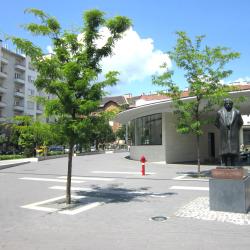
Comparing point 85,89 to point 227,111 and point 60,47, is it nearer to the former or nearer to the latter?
point 60,47

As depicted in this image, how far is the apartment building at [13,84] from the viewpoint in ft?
218

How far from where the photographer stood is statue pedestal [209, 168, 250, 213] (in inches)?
355

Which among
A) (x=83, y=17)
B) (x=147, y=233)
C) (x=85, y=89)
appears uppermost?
(x=83, y=17)

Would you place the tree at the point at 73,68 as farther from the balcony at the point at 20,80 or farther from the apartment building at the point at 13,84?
the balcony at the point at 20,80

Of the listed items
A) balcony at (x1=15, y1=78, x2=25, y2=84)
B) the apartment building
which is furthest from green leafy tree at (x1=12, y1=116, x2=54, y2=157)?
balcony at (x1=15, y1=78, x2=25, y2=84)

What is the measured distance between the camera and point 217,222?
802cm

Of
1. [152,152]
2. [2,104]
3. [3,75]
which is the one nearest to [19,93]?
[2,104]

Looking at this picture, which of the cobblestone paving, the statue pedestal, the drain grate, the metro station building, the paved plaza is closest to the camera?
the paved plaza

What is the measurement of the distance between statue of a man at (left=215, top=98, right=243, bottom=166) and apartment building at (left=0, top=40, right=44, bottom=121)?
56591mm

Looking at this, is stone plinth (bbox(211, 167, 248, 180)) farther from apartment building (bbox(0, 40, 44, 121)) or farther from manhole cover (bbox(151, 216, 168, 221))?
apartment building (bbox(0, 40, 44, 121))

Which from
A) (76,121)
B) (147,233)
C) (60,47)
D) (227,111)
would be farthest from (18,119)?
(227,111)

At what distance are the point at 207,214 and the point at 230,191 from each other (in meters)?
0.90

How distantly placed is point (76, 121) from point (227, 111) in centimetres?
435

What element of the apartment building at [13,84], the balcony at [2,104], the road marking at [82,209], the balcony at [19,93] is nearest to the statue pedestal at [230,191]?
the road marking at [82,209]
